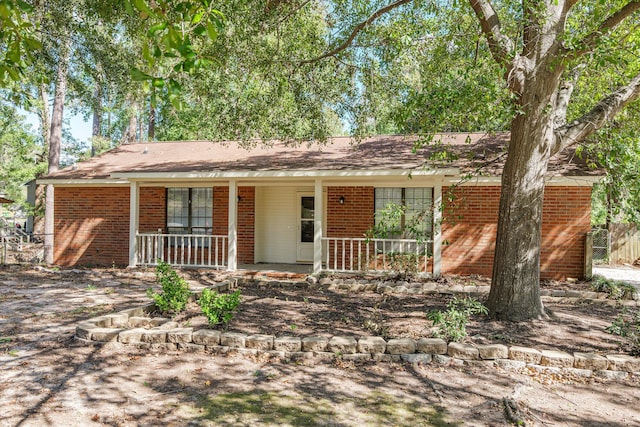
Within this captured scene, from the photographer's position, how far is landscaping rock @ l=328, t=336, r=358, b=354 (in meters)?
5.06

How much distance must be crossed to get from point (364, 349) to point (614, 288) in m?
6.13

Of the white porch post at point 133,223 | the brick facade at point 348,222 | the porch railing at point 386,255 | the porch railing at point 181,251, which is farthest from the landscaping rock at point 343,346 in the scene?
the white porch post at point 133,223

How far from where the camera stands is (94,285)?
9.77 metres

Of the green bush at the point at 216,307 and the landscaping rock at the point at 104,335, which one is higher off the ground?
the green bush at the point at 216,307

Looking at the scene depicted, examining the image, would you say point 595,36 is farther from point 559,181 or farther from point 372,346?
point 559,181

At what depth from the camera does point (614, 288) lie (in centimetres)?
855

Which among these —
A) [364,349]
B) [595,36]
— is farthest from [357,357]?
[595,36]

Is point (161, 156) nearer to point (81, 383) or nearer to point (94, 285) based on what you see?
point (94, 285)

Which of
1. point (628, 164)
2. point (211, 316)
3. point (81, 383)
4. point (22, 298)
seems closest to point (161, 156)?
point (22, 298)

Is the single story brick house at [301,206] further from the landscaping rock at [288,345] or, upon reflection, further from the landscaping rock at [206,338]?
the landscaping rock at [206,338]

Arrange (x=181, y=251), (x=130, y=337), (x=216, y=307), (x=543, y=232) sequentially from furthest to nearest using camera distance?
(x=181, y=251)
(x=543, y=232)
(x=216, y=307)
(x=130, y=337)

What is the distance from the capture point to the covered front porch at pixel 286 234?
35.9 ft

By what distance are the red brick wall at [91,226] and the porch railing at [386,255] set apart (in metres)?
6.04

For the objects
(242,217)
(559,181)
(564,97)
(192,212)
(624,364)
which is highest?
(564,97)
